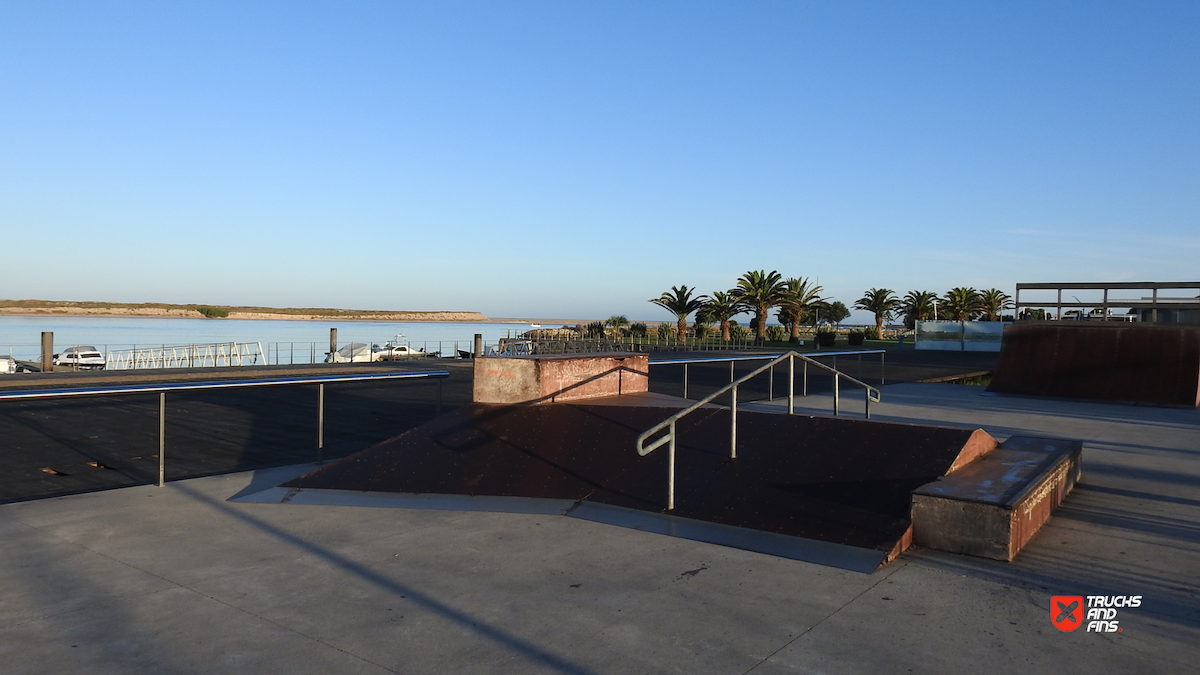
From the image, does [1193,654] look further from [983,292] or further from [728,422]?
[983,292]

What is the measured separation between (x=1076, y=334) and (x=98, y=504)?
57.9 feet

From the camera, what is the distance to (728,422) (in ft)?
25.2

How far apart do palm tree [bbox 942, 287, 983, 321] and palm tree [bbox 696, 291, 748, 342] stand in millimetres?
24059

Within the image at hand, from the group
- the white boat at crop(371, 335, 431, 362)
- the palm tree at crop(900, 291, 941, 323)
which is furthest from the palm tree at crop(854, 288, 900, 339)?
the white boat at crop(371, 335, 431, 362)

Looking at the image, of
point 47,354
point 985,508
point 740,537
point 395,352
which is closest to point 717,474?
point 740,537

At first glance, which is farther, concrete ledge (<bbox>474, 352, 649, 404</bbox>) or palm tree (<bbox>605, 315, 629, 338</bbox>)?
palm tree (<bbox>605, 315, 629, 338</bbox>)

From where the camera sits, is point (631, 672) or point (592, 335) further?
point (592, 335)

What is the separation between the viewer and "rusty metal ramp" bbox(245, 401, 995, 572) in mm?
5551

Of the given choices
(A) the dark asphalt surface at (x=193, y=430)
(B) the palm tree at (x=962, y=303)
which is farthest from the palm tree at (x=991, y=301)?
(A) the dark asphalt surface at (x=193, y=430)

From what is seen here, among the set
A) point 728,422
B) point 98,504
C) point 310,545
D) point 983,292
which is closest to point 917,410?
point 728,422

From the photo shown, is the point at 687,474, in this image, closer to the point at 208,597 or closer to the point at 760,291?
the point at 208,597

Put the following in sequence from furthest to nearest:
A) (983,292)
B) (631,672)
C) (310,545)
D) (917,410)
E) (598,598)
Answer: (983,292) → (917,410) → (310,545) → (598,598) → (631,672)

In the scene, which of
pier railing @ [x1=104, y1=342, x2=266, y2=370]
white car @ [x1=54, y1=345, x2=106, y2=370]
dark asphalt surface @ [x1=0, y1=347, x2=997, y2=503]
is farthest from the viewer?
white car @ [x1=54, y1=345, x2=106, y2=370]

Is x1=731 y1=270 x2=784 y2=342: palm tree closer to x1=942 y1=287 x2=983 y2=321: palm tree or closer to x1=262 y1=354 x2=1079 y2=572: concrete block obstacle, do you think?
x1=942 y1=287 x2=983 y2=321: palm tree
